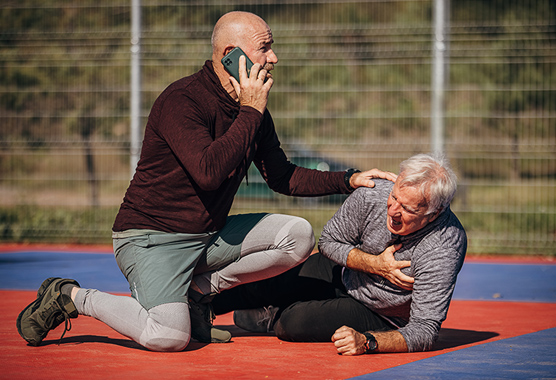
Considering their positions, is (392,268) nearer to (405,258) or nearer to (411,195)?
(405,258)

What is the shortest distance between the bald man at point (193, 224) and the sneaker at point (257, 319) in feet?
0.92

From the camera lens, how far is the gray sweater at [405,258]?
3422 mm

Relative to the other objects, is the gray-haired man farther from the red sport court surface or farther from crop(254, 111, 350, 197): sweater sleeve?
crop(254, 111, 350, 197): sweater sleeve

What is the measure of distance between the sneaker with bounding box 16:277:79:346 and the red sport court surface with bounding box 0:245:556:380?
0.22 feet

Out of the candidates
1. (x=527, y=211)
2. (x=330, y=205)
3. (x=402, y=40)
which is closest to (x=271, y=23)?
(x=402, y=40)

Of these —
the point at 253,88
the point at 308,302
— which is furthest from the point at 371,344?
the point at 253,88

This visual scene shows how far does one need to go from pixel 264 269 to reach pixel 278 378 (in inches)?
36.0

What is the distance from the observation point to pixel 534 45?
8.52 metres

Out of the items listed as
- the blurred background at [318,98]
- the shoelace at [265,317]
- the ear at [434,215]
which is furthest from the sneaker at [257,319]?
the blurred background at [318,98]

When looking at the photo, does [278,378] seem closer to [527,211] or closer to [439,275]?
[439,275]

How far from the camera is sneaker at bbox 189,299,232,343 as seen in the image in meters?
3.82

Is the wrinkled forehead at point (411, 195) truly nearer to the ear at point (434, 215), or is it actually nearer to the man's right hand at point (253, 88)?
the ear at point (434, 215)

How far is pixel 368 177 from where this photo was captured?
3.83 meters

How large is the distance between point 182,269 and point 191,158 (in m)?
0.57
